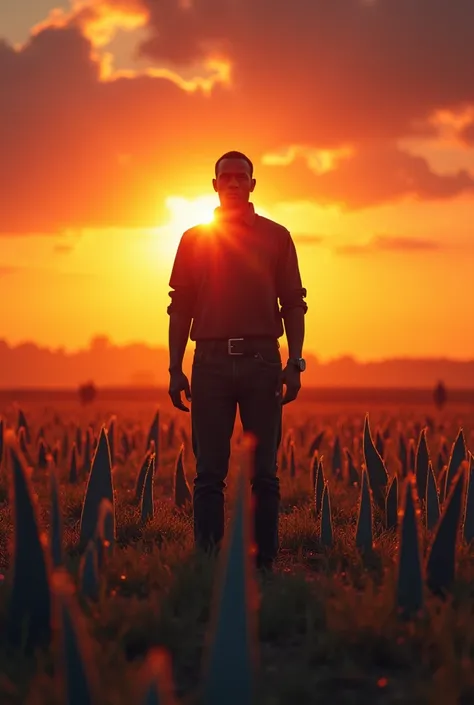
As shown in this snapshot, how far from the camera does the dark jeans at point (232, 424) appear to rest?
5.38 metres

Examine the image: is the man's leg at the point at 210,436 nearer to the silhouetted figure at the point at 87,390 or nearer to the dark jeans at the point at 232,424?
the dark jeans at the point at 232,424

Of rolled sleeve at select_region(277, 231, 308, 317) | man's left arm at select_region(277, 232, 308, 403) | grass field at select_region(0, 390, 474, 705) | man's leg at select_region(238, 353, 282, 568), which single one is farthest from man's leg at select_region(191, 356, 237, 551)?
rolled sleeve at select_region(277, 231, 308, 317)

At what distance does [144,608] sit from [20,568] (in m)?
0.73

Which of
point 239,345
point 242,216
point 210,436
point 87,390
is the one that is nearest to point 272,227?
point 242,216

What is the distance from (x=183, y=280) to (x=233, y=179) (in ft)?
2.23

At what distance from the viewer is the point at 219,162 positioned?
558 cm

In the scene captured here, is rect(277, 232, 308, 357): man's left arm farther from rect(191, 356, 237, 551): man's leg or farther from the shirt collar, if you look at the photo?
rect(191, 356, 237, 551): man's leg

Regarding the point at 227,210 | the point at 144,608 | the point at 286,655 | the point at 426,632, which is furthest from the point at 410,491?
the point at 227,210

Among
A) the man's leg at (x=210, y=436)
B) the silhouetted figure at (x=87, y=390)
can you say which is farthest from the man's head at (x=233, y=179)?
the silhouetted figure at (x=87, y=390)

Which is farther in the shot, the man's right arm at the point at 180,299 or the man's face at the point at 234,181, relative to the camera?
the man's right arm at the point at 180,299

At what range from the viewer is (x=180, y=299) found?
580 centimetres

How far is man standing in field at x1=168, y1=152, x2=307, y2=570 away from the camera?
539 cm

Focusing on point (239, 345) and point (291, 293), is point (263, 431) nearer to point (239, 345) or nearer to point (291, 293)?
point (239, 345)

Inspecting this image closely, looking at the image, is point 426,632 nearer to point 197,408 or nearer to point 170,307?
point 197,408
